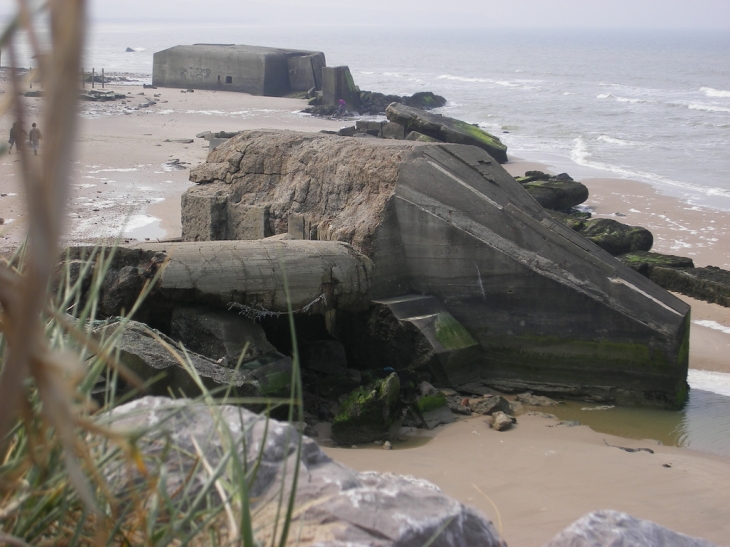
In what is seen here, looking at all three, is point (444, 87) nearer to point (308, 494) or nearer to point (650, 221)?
point (650, 221)

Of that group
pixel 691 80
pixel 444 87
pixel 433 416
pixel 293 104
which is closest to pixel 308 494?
pixel 433 416

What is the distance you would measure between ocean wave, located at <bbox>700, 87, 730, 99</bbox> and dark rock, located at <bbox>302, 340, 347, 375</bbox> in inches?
1581

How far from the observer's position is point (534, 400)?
6152 mm

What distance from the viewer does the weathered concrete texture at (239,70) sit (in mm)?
33312

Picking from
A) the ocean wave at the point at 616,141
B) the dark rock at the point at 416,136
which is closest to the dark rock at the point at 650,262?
the dark rock at the point at 416,136

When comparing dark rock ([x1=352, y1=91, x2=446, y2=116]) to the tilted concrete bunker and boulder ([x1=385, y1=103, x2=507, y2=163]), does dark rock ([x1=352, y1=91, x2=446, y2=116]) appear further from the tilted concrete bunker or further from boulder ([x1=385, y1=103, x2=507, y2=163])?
the tilted concrete bunker

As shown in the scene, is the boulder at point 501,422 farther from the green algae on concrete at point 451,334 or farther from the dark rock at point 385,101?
the dark rock at point 385,101

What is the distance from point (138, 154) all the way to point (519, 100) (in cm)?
2548

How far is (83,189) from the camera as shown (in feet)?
43.5

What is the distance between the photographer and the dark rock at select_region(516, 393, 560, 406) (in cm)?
611

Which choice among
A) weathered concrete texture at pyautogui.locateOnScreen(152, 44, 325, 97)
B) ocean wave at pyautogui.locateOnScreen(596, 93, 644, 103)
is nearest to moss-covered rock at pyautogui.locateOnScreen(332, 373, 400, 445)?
weathered concrete texture at pyautogui.locateOnScreen(152, 44, 325, 97)

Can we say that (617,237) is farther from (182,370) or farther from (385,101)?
(385,101)

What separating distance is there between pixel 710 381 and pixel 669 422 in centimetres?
130

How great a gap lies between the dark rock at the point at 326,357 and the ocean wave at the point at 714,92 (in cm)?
4014
